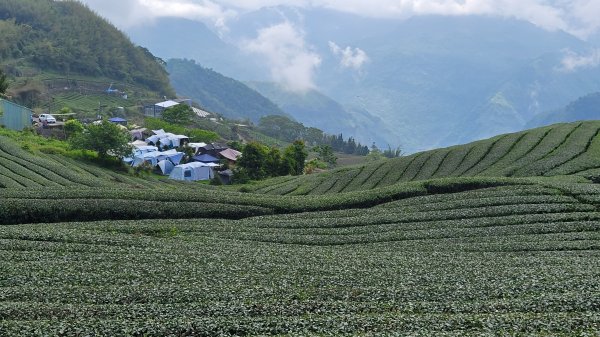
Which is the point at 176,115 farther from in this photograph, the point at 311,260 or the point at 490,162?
the point at 311,260

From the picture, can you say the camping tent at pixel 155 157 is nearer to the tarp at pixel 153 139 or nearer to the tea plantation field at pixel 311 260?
the tarp at pixel 153 139

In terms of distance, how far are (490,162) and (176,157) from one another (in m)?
56.8

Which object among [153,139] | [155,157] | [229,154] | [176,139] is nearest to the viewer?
[155,157]

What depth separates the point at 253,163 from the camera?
320ft

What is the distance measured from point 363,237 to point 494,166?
29796 millimetres

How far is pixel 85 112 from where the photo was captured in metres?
152

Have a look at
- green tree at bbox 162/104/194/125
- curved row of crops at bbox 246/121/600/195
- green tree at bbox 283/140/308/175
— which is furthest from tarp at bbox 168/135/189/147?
curved row of crops at bbox 246/121/600/195

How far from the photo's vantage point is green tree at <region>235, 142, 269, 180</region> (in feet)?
320

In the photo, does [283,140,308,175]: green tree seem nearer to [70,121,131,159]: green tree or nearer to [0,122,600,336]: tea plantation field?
[70,121,131,159]: green tree

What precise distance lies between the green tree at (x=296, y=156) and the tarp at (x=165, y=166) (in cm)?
1848

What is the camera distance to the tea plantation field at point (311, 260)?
848 inches

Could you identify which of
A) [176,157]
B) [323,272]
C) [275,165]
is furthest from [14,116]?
[323,272]

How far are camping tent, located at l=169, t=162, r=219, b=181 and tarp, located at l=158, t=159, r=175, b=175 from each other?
2031mm

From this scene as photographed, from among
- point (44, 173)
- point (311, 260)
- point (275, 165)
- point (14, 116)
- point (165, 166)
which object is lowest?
point (311, 260)
